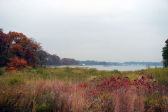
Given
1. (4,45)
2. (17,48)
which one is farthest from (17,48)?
(4,45)

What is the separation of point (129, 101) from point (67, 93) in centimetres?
170

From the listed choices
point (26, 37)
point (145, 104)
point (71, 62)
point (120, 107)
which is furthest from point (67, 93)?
point (71, 62)

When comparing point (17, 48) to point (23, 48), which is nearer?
point (17, 48)

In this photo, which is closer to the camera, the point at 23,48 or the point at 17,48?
the point at 17,48

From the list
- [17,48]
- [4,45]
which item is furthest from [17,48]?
[4,45]

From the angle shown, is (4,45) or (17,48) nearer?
(17,48)

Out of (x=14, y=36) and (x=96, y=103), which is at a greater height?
(x=14, y=36)

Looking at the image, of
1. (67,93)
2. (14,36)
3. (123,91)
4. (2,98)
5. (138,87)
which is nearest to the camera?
(2,98)

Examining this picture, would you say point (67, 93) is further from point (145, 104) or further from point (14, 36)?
point (14, 36)

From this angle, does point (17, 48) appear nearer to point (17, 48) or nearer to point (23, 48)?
point (17, 48)

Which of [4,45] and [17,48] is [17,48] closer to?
[17,48]

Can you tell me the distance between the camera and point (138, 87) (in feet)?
23.9

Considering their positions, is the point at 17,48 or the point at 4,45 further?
the point at 4,45

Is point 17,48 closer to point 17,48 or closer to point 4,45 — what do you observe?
point 17,48
